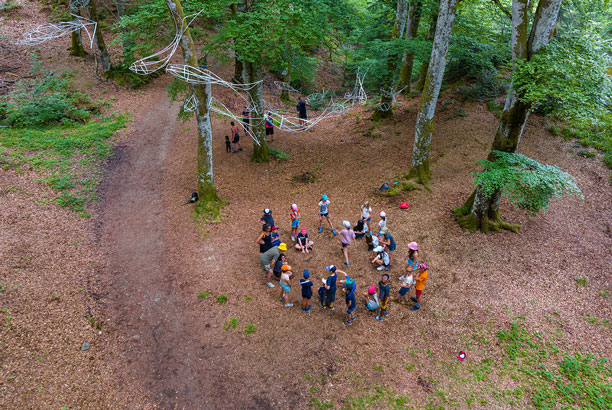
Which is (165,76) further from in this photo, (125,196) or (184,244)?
(184,244)

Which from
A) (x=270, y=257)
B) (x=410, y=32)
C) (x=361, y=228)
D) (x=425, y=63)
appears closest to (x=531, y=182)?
(x=361, y=228)

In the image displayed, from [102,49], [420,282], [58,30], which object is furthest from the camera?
[102,49]

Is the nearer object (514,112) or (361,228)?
(514,112)

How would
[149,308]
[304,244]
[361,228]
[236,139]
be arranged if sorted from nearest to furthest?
[149,308], [304,244], [361,228], [236,139]

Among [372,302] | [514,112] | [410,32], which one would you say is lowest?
[372,302]

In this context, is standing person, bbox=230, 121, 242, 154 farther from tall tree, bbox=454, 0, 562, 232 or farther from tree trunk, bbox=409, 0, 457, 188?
tall tree, bbox=454, 0, 562, 232

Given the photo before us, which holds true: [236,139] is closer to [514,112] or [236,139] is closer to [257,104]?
[257,104]

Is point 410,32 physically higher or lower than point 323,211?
higher

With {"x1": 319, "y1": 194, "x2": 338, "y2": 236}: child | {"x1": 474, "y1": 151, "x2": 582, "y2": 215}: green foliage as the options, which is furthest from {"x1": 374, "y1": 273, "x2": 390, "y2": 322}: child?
{"x1": 474, "y1": 151, "x2": 582, "y2": 215}: green foliage

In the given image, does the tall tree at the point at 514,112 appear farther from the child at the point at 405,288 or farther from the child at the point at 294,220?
the child at the point at 294,220
